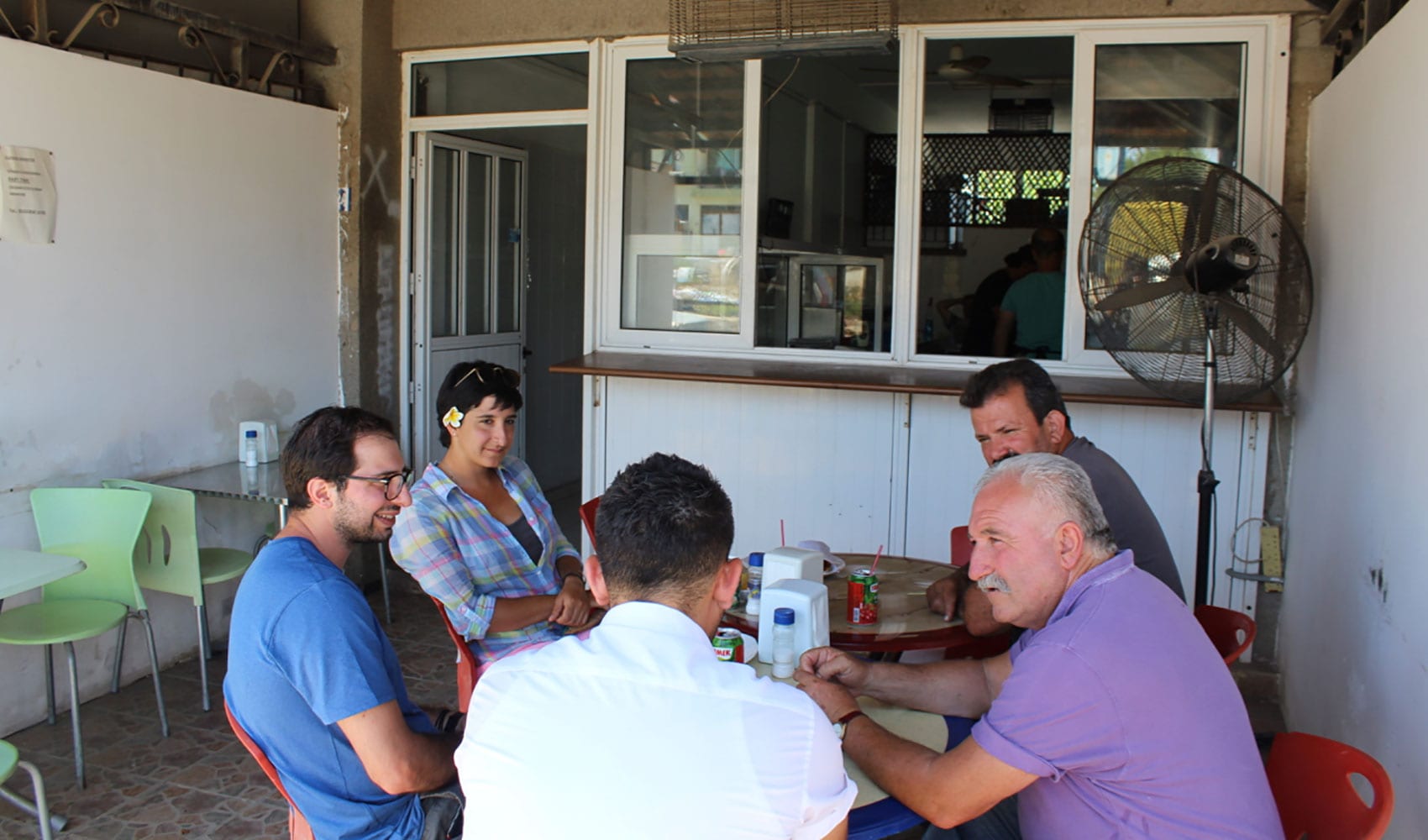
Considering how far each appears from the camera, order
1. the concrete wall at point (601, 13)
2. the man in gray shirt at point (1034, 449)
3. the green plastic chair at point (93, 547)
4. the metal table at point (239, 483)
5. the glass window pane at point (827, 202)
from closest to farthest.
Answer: the man in gray shirt at point (1034, 449) → the green plastic chair at point (93, 547) → the metal table at point (239, 483) → the concrete wall at point (601, 13) → the glass window pane at point (827, 202)

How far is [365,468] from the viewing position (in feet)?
7.22

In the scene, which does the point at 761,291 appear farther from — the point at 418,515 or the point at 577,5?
the point at 418,515

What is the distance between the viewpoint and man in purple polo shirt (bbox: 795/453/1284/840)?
1.66m

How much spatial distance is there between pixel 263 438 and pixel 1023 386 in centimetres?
332

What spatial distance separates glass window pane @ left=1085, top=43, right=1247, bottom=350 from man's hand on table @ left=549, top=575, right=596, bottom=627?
2505 millimetres

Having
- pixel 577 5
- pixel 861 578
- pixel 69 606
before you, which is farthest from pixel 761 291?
pixel 69 606

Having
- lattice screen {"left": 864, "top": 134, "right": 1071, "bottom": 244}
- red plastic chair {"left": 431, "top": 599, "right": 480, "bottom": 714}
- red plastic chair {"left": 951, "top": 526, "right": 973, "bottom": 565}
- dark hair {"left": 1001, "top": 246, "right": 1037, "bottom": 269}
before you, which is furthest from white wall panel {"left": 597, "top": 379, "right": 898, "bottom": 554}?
lattice screen {"left": 864, "top": 134, "right": 1071, "bottom": 244}

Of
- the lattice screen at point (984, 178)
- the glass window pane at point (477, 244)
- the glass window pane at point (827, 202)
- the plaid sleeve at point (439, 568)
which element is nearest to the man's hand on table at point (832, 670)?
the plaid sleeve at point (439, 568)

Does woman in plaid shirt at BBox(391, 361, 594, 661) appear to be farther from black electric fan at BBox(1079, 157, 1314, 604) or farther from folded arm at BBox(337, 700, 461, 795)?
black electric fan at BBox(1079, 157, 1314, 604)

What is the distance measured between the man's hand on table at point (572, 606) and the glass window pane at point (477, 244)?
3.39 meters

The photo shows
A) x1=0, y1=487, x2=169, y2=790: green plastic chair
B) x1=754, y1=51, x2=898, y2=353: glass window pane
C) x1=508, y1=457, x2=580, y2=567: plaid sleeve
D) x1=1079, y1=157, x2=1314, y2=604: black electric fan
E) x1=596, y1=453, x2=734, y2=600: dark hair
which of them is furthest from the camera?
x1=754, y1=51, x2=898, y2=353: glass window pane

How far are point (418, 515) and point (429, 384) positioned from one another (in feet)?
10.0

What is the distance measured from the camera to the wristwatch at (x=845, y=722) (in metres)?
2.01

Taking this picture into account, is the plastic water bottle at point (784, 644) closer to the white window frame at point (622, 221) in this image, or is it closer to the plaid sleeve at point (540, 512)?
the plaid sleeve at point (540, 512)
